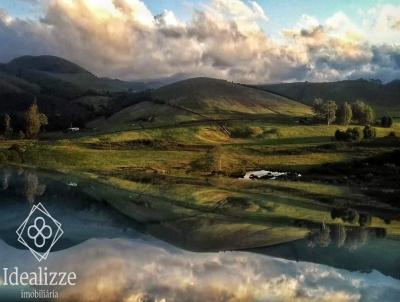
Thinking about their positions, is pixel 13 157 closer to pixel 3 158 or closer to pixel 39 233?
pixel 3 158

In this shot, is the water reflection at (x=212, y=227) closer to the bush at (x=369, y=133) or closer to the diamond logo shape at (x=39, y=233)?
the diamond logo shape at (x=39, y=233)

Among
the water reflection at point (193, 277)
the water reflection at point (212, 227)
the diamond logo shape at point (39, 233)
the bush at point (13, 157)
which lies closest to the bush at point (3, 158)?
the bush at point (13, 157)

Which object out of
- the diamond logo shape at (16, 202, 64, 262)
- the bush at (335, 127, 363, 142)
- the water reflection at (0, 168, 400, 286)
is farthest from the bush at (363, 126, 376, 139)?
the diamond logo shape at (16, 202, 64, 262)

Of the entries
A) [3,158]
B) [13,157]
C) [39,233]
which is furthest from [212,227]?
[13,157]

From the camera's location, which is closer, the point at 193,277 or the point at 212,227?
the point at 193,277

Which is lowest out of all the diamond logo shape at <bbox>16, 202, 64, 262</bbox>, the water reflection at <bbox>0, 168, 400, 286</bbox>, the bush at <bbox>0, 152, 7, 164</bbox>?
the water reflection at <bbox>0, 168, 400, 286</bbox>

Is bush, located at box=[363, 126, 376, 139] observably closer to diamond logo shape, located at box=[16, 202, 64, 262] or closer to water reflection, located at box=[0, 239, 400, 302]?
diamond logo shape, located at box=[16, 202, 64, 262]

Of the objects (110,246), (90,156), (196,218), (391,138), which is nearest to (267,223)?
(196,218)

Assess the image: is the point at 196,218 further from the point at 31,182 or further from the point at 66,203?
the point at 31,182
